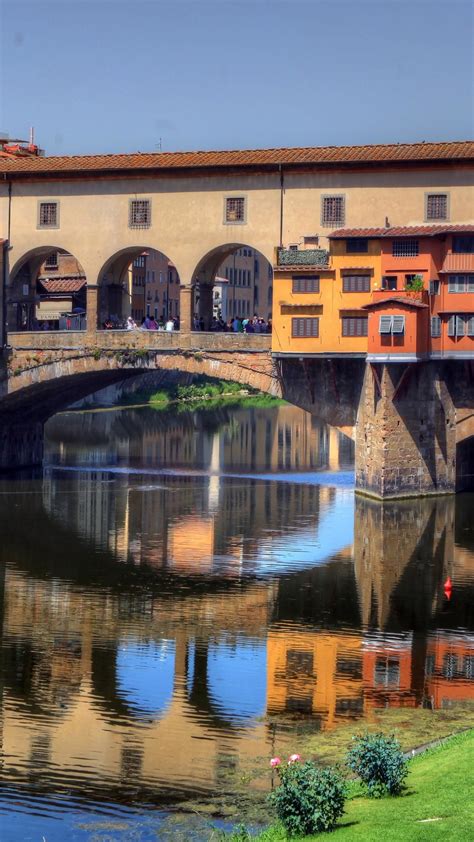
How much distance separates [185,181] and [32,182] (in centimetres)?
760

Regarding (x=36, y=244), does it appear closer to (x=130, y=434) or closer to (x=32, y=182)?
(x=32, y=182)

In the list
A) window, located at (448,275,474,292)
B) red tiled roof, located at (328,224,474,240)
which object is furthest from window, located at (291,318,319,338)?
window, located at (448,275,474,292)

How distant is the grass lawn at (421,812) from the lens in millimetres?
21078

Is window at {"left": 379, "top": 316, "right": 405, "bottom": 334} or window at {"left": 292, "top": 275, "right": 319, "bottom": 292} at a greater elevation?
window at {"left": 292, "top": 275, "right": 319, "bottom": 292}

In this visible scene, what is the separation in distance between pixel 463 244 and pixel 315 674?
3059 cm

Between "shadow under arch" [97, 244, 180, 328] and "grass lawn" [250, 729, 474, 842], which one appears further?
"shadow under arch" [97, 244, 180, 328]

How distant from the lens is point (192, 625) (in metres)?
41.1

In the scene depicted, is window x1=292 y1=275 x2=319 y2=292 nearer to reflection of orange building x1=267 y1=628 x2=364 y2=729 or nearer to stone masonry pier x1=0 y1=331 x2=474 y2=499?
stone masonry pier x1=0 y1=331 x2=474 y2=499

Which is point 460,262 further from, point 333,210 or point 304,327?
point 304,327

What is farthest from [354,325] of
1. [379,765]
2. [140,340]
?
[379,765]

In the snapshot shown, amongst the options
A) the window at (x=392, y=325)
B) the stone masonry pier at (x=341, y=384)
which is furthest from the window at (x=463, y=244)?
the stone masonry pier at (x=341, y=384)

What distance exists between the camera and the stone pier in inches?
2436

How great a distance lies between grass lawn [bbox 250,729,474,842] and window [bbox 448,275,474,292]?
3876cm

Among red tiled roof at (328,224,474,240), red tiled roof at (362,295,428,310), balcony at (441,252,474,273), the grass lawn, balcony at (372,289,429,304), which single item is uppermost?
red tiled roof at (328,224,474,240)
